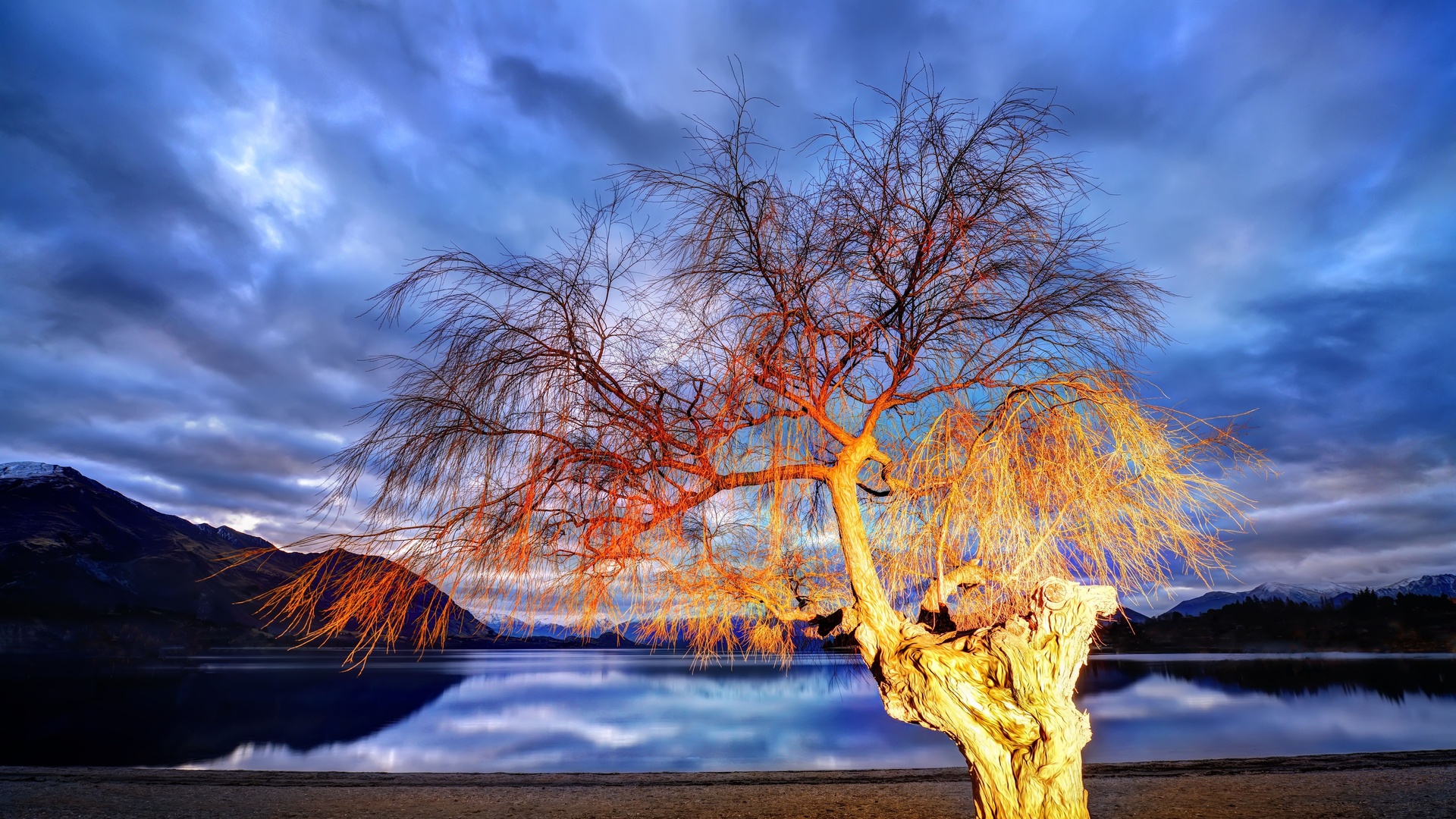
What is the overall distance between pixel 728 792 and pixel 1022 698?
32.0 ft

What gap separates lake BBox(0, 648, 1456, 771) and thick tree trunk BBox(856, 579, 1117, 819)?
4.42 feet

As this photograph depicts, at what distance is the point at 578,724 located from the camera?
31.6m

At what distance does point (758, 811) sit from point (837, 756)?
12755 mm

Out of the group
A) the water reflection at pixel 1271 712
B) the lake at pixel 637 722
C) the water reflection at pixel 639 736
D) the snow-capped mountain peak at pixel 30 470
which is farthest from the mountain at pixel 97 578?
the water reflection at pixel 1271 712

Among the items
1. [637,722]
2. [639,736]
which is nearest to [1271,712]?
[639,736]

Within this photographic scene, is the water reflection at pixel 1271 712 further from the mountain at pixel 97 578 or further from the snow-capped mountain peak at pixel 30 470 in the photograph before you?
the snow-capped mountain peak at pixel 30 470

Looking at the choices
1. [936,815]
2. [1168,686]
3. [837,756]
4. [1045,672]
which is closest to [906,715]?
[1045,672]

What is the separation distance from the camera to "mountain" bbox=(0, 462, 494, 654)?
106 meters

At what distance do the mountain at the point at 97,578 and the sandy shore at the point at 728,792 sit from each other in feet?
235

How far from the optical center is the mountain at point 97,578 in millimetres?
105750

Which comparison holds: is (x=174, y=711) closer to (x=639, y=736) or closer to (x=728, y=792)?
(x=639, y=736)

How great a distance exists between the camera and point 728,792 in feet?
38.8

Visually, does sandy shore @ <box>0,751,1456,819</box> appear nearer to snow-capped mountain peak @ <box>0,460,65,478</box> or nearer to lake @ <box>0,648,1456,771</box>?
lake @ <box>0,648,1456,771</box>

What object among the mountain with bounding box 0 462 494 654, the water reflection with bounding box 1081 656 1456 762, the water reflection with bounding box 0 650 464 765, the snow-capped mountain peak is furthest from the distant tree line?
the snow-capped mountain peak
